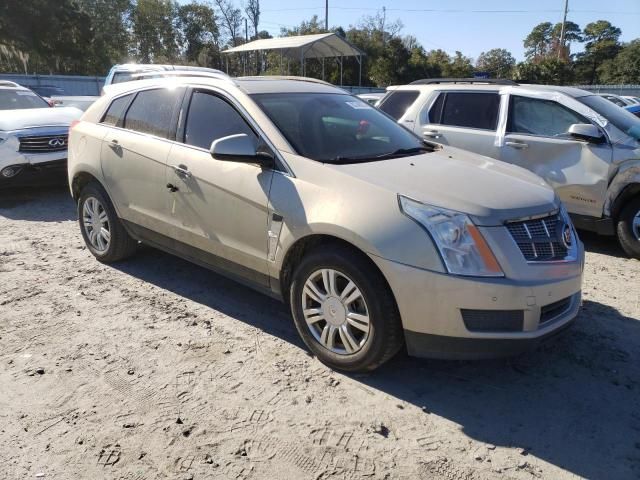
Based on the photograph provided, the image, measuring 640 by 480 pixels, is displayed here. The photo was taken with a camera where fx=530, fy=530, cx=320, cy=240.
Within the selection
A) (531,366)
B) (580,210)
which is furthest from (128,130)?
(580,210)

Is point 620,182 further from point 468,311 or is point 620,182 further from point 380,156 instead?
point 468,311

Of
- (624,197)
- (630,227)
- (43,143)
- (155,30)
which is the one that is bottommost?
(630,227)

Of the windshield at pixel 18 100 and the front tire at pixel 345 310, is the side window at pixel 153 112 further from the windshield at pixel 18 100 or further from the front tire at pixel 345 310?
the windshield at pixel 18 100

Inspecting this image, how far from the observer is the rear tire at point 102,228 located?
499cm

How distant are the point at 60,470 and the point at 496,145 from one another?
5.58 metres

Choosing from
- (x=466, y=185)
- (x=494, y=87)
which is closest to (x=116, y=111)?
(x=466, y=185)

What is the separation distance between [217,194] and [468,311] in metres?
1.95

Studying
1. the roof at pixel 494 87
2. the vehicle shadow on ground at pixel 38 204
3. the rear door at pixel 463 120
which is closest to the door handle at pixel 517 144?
the rear door at pixel 463 120

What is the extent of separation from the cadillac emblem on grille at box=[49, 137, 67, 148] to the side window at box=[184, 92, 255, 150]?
189 inches

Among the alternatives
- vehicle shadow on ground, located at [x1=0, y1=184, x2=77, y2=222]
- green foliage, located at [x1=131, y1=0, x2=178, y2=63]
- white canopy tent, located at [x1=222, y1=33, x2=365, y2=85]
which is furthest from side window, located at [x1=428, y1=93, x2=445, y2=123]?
green foliage, located at [x1=131, y1=0, x2=178, y2=63]

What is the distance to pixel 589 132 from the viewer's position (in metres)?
5.62

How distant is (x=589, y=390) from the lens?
125 inches

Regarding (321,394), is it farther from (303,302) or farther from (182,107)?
(182,107)

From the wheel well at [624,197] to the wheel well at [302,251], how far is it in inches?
151
